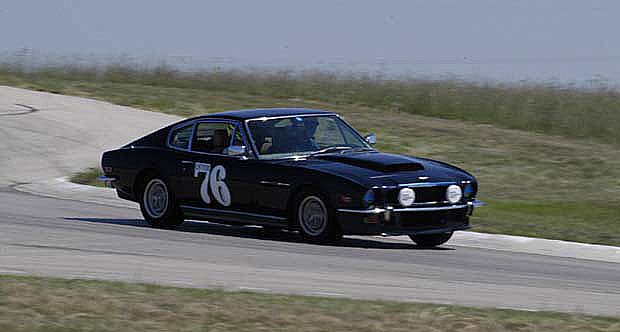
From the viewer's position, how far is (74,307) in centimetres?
767

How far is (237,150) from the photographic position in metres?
12.9

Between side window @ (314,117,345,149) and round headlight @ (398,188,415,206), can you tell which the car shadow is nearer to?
round headlight @ (398,188,415,206)

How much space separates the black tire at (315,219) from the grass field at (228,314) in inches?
141

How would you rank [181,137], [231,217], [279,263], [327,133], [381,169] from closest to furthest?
[279,263]
[381,169]
[231,217]
[327,133]
[181,137]

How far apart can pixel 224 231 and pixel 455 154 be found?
37.6 feet

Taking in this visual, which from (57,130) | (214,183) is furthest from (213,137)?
(57,130)

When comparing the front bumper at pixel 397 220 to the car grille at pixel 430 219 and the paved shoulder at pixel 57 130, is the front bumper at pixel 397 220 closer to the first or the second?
the car grille at pixel 430 219

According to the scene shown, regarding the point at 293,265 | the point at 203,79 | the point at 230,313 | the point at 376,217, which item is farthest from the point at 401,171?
the point at 203,79

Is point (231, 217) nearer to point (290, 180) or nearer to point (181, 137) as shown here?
point (290, 180)

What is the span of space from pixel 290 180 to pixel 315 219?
18.6 inches

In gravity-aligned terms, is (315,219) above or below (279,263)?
above

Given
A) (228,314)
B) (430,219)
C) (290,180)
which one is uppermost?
(290,180)

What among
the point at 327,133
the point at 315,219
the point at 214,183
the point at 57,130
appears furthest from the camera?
the point at 57,130

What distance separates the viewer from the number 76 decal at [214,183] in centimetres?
1302
